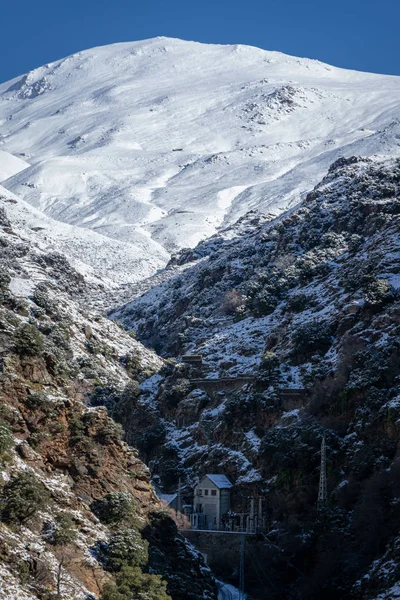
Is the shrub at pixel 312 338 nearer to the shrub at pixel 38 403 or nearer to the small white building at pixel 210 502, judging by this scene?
the small white building at pixel 210 502

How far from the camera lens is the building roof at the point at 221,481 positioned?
6581cm

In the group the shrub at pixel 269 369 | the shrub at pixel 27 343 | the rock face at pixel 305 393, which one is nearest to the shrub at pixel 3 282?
the rock face at pixel 305 393

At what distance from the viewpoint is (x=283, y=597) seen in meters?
54.7

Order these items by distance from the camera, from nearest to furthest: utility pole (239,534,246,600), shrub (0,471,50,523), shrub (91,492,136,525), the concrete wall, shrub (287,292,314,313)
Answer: shrub (0,471,50,523) < shrub (91,492,136,525) < utility pole (239,534,246,600) < the concrete wall < shrub (287,292,314,313)

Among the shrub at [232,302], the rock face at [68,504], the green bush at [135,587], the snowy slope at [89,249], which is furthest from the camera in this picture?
the snowy slope at [89,249]

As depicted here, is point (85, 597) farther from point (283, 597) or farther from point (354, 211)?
point (354, 211)

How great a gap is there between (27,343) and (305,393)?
2652 centimetres

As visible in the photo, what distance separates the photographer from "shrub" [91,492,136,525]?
149ft

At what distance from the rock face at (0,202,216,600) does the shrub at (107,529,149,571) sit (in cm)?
5

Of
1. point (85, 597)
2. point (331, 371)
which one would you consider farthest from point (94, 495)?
point (331, 371)

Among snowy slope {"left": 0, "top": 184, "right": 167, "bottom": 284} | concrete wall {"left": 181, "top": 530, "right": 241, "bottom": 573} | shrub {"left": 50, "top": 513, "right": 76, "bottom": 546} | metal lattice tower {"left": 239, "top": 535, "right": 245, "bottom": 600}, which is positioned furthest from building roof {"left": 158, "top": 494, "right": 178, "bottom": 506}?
snowy slope {"left": 0, "top": 184, "right": 167, "bottom": 284}

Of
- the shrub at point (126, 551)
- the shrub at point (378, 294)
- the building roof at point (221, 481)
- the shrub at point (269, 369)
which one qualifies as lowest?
the shrub at point (126, 551)

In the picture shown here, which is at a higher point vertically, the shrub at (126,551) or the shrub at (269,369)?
the shrub at (269,369)

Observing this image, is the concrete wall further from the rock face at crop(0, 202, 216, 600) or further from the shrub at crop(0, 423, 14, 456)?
the shrub at crop(0, 423, 14, 456)
